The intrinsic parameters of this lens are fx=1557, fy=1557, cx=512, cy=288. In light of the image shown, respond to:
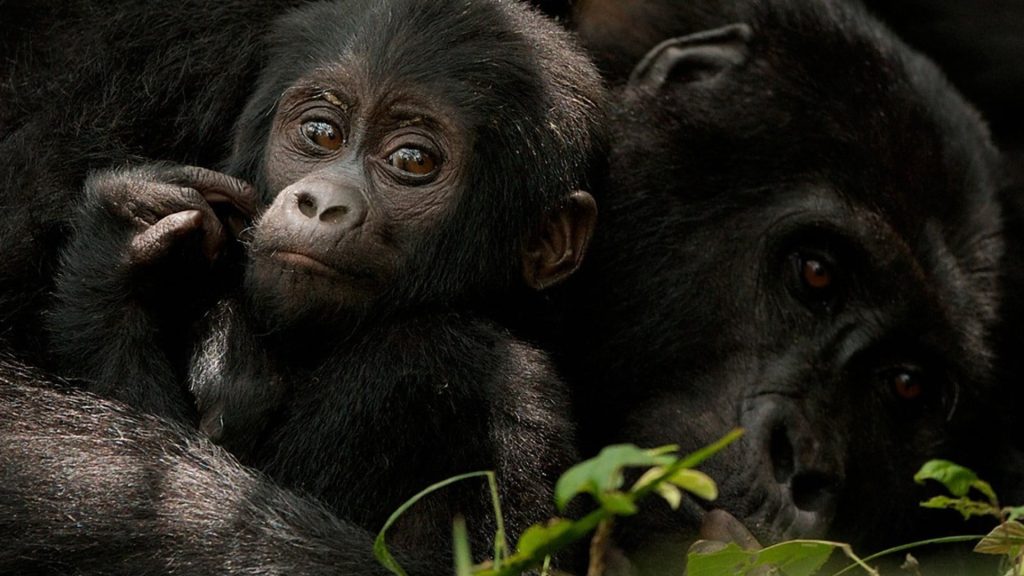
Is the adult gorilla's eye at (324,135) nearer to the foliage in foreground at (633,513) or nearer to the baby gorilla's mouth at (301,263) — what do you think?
the baby gorilla's mouth at (301,263)

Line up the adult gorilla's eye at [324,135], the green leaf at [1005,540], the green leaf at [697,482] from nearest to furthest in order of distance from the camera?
the green leaf at [697,482] < the green leaf at [1005,540] < the adult gorilla's eye at [324,135]

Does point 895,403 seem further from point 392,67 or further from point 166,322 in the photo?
point 166,322

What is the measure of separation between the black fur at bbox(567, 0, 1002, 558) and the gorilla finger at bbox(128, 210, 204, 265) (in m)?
1.53

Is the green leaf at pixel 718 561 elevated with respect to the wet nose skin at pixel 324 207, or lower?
lower

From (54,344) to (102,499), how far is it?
0.81 meters

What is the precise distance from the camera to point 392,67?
5055 mm

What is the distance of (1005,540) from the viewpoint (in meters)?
4.24

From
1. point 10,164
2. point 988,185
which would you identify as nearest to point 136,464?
point 10,164

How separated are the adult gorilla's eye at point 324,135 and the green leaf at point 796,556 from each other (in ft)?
6.44

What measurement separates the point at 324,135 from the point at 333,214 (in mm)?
442

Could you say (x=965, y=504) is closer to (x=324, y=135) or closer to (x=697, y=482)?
(x=697, y=482)

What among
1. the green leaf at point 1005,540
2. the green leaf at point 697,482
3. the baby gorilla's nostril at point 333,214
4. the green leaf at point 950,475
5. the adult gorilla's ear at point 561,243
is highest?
the baby gorilla's nostril at point 333,214

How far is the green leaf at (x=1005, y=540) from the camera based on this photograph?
4176mm

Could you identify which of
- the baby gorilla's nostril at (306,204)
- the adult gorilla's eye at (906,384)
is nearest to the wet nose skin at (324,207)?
the baby gorilla's nostril at (306,204)
